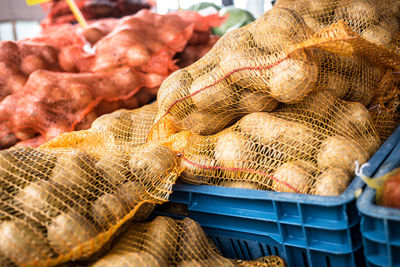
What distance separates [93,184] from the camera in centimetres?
157

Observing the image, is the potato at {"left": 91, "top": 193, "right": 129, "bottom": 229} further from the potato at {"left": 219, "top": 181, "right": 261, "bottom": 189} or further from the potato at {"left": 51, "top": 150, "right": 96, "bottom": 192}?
the potato at {"left": 219, "top": 181, "right": 261, "bottom": 189}

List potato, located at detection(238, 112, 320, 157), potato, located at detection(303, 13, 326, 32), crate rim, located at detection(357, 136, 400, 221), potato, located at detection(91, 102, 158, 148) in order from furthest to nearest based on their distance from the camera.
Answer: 1. potato, located at detection(91, 102, 158, 148)
2. potato, located at detection(303, 13, 326, 32)
3. potato, located at detection(238, 112, 320, 157)
4. crate rim, located at detection(357, 136, 400, 221)

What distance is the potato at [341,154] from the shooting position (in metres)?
1.54

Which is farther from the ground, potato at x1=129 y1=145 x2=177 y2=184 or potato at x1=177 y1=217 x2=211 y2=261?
potato at x1=129 y1=145 x2=177 y2=184

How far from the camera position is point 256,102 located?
6.03 feet

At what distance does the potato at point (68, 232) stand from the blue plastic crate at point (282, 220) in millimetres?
587

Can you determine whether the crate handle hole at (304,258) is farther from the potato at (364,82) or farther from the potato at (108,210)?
the potato at (364,82)

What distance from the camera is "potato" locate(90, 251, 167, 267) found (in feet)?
4.26

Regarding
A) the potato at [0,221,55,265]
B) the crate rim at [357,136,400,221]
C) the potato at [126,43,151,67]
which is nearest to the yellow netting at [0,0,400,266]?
the potato at [0,221,55,265]

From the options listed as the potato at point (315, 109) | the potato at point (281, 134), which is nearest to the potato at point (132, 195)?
the potato at point (281, 134)

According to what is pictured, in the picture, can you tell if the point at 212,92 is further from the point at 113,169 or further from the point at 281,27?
the point at 113,169

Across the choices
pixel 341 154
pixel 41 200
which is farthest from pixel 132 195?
pixel 341 154

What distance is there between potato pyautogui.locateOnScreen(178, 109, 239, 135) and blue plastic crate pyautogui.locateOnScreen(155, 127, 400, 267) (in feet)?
1.29

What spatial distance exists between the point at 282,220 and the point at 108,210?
0.73 meters
